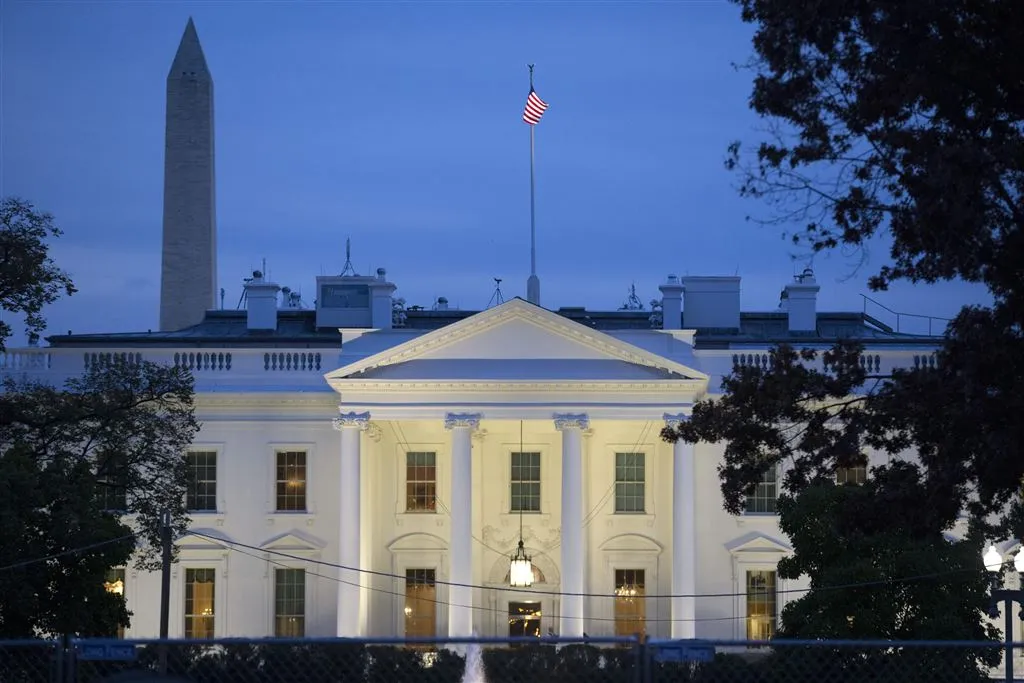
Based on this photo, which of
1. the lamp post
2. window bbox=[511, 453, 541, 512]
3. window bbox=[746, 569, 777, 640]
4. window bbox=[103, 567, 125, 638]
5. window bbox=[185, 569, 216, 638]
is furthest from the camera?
window bbox=[511, 453, 541, 512]

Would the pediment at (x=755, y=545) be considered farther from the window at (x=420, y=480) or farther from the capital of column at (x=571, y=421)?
the window at (x=420, y=480)

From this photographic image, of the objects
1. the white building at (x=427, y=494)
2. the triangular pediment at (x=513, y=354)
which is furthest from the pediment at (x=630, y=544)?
the triangular pediment at (x=513, y=354)

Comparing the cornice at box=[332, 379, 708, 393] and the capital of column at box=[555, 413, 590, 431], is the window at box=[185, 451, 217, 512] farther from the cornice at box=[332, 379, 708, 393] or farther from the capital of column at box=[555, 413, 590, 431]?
the capital of column at box=[555, 413, 590, 431]

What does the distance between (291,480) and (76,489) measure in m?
17.3

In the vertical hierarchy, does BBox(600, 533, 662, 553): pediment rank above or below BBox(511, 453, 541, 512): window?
below

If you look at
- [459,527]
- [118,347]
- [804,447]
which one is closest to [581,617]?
[459,527]

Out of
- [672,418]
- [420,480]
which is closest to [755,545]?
[672,418]

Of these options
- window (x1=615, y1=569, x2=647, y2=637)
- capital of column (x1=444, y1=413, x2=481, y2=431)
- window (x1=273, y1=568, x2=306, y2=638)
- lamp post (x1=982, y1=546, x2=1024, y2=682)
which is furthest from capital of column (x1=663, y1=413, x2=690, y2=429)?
lamp post (x1=982, y1=546, x2=1024, y2=682)

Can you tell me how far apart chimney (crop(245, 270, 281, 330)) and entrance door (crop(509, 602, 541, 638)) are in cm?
1202

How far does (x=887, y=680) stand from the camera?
14469 millimetres

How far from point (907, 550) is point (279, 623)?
805 inches

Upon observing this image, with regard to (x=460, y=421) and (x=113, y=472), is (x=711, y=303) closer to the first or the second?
(x=460, y=421)

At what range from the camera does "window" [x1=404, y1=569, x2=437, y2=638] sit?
50.5m

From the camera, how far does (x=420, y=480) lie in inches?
2026
